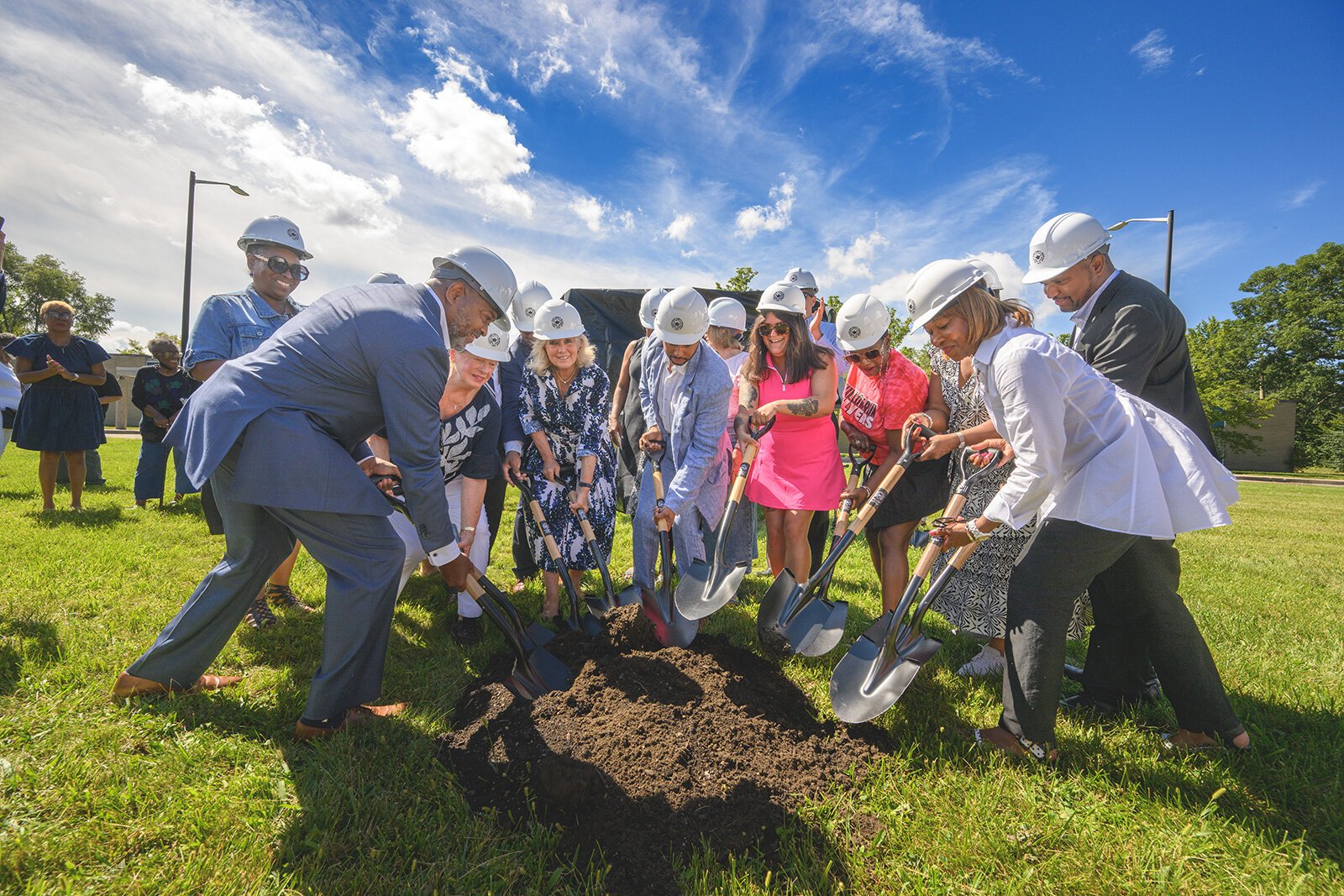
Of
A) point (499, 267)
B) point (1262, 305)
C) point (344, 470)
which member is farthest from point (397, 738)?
point (1262, 305)

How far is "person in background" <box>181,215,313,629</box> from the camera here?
3.51 m

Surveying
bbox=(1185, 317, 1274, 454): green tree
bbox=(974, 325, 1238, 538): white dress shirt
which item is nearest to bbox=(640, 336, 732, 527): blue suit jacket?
bbox=(974, 325, 1238, 538): white dress shirt

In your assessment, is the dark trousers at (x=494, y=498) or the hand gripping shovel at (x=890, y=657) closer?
A: the hand gripping shovel at (x=890, y=657)

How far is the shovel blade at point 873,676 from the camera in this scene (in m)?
2.54

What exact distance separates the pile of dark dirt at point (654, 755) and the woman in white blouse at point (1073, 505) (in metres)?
0.77

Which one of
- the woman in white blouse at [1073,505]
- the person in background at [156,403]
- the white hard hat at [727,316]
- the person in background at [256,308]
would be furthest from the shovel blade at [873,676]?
the person in background at [156,403]

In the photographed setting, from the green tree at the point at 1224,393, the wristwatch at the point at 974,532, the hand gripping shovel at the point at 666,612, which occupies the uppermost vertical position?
the green tree at the point at 1224,393

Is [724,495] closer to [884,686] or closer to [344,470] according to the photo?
[884,686]

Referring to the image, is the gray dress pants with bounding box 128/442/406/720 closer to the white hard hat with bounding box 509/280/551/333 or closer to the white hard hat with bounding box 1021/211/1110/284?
the white hard hat with bounding box 509/280/551/333

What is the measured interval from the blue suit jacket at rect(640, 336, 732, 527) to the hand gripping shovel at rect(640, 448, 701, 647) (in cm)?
23

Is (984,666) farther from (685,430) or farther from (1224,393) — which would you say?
(1224,393)

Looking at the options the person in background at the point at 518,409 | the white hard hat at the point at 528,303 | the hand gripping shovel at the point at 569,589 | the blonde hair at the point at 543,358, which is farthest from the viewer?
the white hard hat at the point at 528,303

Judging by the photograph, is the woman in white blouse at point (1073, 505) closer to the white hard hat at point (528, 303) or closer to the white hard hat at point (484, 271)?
the white hard hat at point (484, 271)

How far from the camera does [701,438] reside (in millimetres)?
3869
